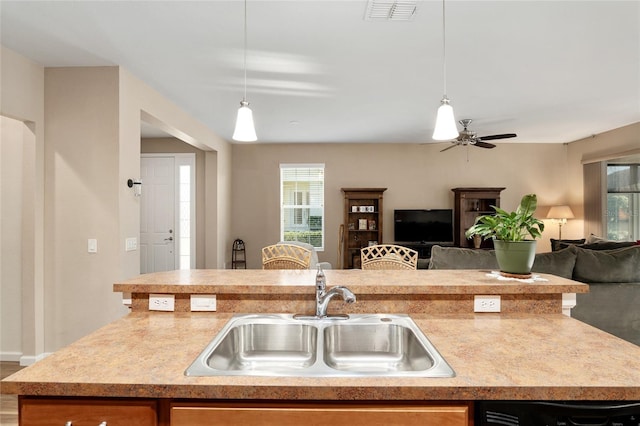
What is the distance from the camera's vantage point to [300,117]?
494 cm

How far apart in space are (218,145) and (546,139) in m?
5.91

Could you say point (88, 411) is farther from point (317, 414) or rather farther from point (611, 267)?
point (611, 267)

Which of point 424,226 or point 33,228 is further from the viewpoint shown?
point 424,226

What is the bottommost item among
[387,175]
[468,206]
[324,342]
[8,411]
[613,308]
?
[8,411]

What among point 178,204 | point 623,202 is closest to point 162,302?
point 178,204

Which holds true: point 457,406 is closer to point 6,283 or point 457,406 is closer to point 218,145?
point 6,283

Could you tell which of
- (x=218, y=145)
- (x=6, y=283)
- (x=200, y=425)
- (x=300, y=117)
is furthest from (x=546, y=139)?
(x=6, y=283)

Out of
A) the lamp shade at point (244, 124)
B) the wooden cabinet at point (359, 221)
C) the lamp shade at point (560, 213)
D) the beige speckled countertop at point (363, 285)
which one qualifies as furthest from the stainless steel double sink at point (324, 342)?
the lamp shade at point (560, 213)

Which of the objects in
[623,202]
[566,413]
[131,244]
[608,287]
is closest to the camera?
[566,413]

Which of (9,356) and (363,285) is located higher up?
(363,285)

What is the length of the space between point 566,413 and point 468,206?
6.09 metres

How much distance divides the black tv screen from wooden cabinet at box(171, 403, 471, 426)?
5804 millimetres

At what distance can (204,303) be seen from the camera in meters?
1.61

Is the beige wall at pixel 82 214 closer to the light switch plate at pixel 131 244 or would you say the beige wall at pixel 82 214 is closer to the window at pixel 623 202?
the light switch plate at pixel 131 244
